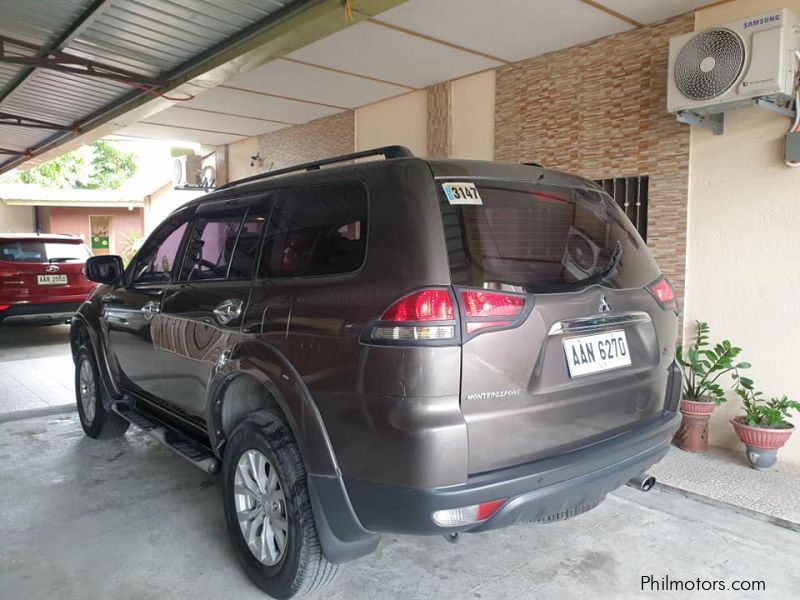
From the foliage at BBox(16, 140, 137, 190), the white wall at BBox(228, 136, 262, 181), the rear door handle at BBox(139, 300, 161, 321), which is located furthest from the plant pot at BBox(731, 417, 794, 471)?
the foliage at BBox(16, 140, 137, 190)

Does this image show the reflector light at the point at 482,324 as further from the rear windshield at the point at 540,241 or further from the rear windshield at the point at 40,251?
the rear windshield at the point at 40,251

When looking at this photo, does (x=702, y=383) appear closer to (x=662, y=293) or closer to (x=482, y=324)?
(x=662, y=293)

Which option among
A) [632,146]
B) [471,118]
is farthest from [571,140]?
[471,118]

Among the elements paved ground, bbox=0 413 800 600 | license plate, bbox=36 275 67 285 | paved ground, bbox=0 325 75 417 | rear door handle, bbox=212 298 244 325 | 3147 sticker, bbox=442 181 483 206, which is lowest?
paved ground, bbox=0 413 800 600

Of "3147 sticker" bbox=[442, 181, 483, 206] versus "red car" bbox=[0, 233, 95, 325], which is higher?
"3147 sticker" bbox=[442, 181, 483, 206]

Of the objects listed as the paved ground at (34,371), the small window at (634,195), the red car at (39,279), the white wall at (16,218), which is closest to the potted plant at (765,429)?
the small window at (634,195)

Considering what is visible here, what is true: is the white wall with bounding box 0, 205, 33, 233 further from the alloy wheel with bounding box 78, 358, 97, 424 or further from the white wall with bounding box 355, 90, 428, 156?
the alloy wheel with bounding box 78, 358, 97, 424

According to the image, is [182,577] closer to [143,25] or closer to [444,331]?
[444,331]

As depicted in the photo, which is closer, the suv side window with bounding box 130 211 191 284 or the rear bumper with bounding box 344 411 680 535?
the rear bumper with bounding box 344 411 680 535

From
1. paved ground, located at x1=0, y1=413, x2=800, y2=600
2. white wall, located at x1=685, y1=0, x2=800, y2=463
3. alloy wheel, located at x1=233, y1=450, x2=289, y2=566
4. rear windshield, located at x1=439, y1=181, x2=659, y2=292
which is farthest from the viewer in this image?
white wall, located at x1=685, y1=0, x2=800, y2=463

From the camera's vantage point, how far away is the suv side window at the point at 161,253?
347 centimetres

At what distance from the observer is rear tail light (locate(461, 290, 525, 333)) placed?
1920mm

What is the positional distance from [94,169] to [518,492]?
34.0 metres

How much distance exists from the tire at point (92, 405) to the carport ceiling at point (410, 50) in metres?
2.82
